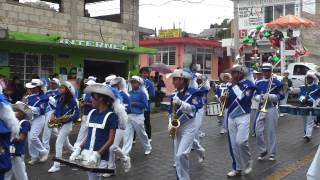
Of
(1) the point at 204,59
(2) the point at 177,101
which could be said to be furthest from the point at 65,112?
(1) the point at 204,59

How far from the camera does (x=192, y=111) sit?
24.2 feet

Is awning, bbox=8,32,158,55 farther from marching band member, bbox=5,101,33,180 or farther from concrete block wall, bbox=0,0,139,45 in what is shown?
marching band member, bbox=5,101,33,180

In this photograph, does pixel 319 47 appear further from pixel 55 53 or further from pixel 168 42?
pixel 55 53

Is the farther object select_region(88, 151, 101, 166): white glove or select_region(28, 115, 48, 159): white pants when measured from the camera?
select_region(28, 115, 48, 159): white pants

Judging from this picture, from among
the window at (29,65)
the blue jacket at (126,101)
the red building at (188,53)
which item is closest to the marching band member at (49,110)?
the blue jacket at (126,101)

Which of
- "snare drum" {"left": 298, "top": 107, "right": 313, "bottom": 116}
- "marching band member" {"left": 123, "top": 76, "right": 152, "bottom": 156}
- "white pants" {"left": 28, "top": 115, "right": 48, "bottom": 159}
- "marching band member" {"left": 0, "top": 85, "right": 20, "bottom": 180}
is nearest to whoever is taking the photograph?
"marching band member" {"left": 0, "top": 85, "right": 20, "bottom": 180}

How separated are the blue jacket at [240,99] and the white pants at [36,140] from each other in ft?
12.9

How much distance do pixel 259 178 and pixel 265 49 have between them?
28.7 metres

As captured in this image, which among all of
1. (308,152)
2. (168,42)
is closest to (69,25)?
(308,152)

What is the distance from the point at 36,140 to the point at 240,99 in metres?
4.19

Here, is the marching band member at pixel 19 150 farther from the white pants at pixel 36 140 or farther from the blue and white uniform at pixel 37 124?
the white pants at pixel 36 140

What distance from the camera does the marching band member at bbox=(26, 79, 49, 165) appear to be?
1002 cm

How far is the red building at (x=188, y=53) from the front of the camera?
113ft

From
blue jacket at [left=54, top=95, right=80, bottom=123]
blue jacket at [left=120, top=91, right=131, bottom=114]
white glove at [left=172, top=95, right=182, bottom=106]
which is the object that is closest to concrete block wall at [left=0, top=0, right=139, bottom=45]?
blue jacket at [left=54, top=95, right=80, bottom=123]
